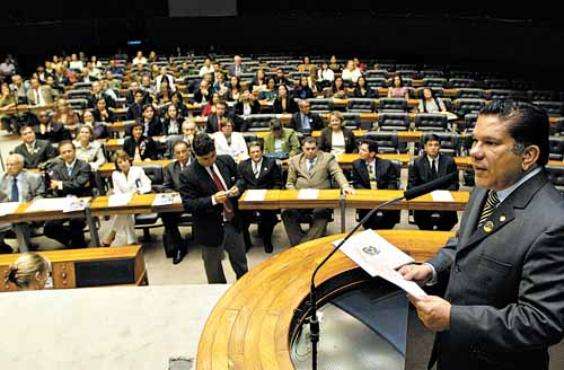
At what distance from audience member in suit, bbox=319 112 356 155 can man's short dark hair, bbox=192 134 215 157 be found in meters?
3.43

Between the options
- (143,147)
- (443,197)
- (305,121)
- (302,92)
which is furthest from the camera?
(302,92)

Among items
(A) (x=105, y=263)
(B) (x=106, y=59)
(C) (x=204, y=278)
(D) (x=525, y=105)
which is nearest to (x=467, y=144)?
(C) (x=204, y=278)

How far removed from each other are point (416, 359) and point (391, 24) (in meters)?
Result: 15.3

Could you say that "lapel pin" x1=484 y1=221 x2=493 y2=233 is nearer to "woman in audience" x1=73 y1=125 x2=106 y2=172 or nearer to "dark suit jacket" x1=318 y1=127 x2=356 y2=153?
"dark suit jacket" x1=318 y1=127 x2=356 y2=153

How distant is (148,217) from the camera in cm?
584

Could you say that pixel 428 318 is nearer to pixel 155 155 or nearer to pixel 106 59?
pixel 155 155

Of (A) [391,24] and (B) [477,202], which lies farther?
(A) [391,24]

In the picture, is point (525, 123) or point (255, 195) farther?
point (255, 195)

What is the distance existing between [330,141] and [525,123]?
5.56 metres

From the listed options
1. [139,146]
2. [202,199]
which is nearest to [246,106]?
[139,146]

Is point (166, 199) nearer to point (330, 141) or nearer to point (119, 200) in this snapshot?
point (119, 200)

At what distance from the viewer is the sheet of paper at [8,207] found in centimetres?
532

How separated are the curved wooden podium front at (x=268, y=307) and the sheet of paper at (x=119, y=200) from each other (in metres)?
2.74

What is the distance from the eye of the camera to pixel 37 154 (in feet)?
23.2
